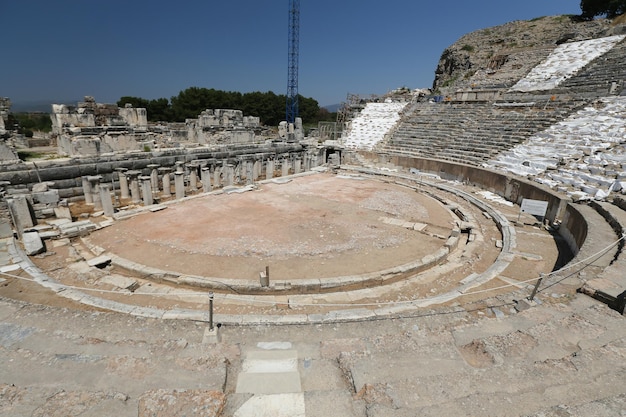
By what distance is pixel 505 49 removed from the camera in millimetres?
37281

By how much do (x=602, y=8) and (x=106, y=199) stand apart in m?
56.3

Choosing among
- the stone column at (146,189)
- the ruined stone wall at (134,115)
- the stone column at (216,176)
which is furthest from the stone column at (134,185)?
the ruined stone wall at (134,115)

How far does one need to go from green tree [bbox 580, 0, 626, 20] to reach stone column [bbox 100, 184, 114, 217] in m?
53.7

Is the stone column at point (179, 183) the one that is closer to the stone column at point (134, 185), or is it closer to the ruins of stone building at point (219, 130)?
the stone column at point (134, 185)

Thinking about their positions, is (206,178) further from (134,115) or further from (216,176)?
(134,115)

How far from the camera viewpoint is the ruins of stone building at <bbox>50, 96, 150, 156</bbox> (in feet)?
48.5

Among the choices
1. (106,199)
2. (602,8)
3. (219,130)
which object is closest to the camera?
(106,199)

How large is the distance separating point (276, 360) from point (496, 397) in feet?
8.14

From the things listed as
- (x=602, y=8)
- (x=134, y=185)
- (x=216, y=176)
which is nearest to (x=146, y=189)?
(x=134, y=185)

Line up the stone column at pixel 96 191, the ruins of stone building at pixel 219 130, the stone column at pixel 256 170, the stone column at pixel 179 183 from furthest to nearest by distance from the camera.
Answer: the ruins of stone building at pixel 219 130 < the stone column at pixel 256 170 < the stone column at pixel 179 183 < the stone column at pixel 96 191

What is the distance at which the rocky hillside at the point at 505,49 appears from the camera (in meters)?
29.9

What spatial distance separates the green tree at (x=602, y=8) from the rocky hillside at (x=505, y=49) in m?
2.84

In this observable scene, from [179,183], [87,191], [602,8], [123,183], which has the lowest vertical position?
[87,191]

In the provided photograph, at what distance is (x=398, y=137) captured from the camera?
25484 mm
